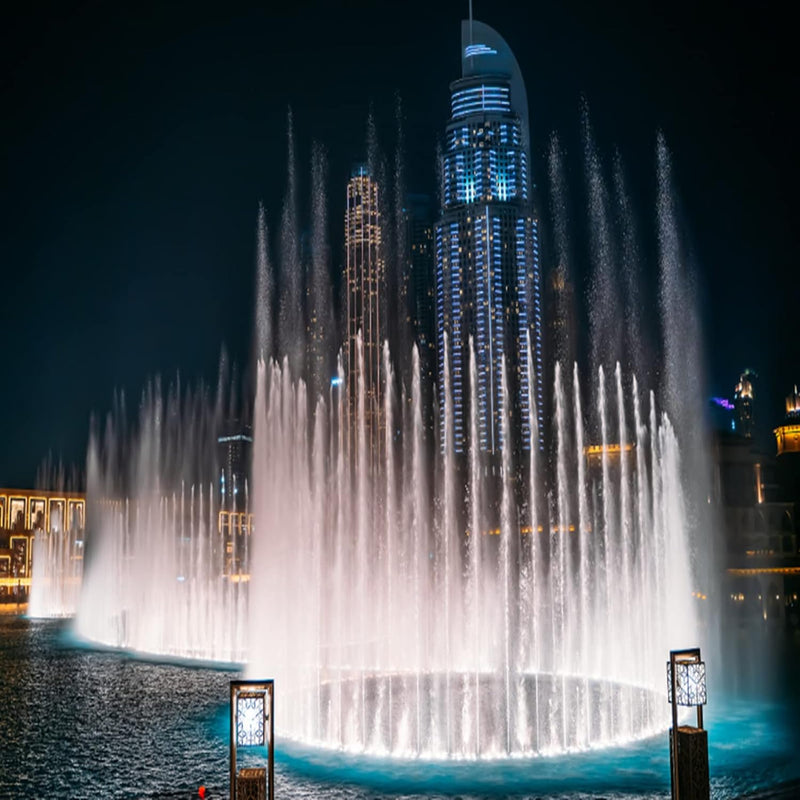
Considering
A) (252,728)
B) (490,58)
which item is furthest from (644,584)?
(490,58)

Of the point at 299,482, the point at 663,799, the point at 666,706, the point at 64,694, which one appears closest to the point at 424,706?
the point at 666,706

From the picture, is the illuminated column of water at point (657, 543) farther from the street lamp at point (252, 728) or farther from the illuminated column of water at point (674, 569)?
the street lamp at point (252, 728)

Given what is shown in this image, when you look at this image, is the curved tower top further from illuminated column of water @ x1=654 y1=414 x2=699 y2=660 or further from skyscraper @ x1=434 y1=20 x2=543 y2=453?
illuminated column of water @ x1=654 y1=414 x2=699 y2=660

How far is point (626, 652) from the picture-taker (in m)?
15.7

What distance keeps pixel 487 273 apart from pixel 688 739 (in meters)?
58.7

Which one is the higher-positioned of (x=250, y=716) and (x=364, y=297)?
(x=364, y=297)

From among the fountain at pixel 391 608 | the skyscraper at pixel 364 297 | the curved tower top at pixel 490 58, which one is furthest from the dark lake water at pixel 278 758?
the curved tower top at pixel 490 58

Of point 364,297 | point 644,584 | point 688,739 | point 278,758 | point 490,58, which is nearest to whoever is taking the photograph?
point 688,739

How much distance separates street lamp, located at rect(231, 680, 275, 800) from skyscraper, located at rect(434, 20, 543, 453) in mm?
51924

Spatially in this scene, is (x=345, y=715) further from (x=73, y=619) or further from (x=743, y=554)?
(x=743, y=554)

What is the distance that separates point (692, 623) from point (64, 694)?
40.9 ft

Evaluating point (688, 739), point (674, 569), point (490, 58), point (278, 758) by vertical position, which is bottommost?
point (278, 758)

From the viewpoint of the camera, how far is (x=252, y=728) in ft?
19.8

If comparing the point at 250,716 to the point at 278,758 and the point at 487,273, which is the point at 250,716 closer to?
the point at 278,758
